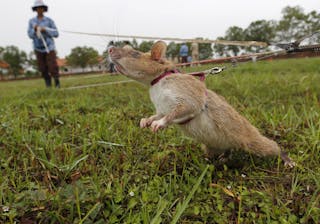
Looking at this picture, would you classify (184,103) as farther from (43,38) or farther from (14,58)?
(14,58)

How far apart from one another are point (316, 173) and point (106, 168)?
1509 mm

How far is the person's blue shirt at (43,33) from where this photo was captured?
6566 mm

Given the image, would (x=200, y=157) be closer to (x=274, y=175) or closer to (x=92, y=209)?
(x=274, y=175)

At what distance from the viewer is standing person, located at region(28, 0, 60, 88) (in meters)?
6.52

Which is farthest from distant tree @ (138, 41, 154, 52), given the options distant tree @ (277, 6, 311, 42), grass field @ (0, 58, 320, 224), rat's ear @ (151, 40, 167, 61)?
distant tree @ (277, 6, 311, 42)

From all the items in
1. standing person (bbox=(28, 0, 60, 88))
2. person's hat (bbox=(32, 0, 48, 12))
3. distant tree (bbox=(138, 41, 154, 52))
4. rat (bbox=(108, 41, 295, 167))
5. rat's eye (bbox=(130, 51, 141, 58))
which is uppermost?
person's hat (bbox=(32, 0, 48, 12))

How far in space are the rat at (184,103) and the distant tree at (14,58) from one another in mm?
72563

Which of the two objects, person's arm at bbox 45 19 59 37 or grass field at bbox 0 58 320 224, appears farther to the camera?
person's arm at bbox 45 19 59 37

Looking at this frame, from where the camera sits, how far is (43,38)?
6.59m

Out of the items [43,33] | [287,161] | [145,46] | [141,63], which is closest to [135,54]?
[141,63]

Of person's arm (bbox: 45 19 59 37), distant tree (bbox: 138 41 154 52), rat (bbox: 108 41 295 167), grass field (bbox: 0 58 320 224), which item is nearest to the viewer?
grass field (bbox: 0 58 320 224)

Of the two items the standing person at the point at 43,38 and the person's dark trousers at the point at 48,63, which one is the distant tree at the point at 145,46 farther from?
the person's dark trousers at the point at 48,63

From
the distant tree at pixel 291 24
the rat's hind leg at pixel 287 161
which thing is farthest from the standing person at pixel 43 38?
the distant tree at pixel 291 24

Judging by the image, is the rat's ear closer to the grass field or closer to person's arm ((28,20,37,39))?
the grass field
